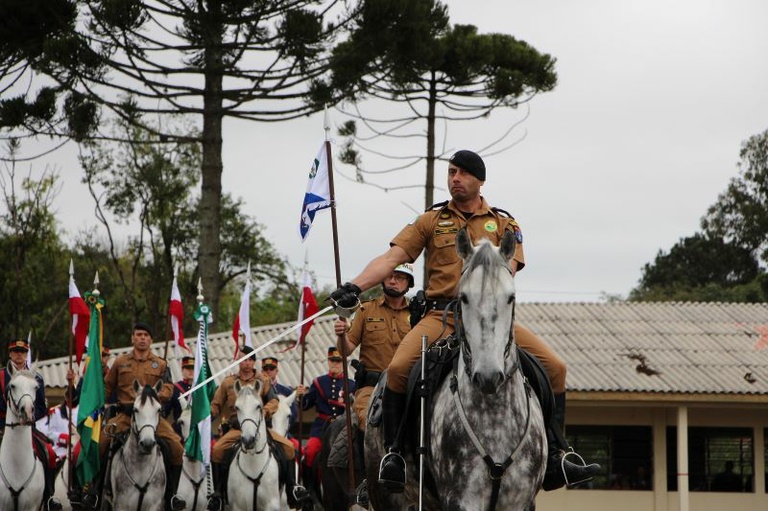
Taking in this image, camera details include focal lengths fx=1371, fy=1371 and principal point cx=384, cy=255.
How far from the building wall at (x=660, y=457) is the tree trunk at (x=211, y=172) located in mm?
8564

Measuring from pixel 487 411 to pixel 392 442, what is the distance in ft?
3.58

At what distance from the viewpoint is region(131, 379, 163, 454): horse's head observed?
51.5ft

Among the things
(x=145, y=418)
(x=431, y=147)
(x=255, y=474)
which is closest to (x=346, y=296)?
(x=145, y=418)

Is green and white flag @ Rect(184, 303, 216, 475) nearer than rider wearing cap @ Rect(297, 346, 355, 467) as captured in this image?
Yes

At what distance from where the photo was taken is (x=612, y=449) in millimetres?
30141

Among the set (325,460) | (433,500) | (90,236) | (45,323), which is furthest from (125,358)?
(90,236)

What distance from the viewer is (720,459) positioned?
101ft

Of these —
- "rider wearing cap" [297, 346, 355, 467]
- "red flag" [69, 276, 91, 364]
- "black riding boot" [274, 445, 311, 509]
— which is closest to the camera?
"black riding boot" [274, 445, 311, 509]

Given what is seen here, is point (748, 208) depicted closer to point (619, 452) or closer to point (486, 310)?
point (619, 452)

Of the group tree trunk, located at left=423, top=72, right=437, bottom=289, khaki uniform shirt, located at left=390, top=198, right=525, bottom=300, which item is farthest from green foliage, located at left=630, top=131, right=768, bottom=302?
khaki uniform shirt, located at left=390, top=198, right=525, bottom=300

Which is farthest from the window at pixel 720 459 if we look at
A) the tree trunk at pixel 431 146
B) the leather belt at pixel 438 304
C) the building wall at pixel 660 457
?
the leather belt at pixel 438 304

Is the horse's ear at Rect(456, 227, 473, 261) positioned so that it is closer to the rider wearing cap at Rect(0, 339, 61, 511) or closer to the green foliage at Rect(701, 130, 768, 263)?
the rider wearing cap at Rect(0, 339, 61, 511)

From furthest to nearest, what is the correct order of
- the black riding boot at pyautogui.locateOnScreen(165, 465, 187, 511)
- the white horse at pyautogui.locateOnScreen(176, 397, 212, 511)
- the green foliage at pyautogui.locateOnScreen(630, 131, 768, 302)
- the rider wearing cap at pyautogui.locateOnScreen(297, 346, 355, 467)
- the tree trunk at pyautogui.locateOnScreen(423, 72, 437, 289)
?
the green foliage at pyautogui.locateOnScreen(630, 131, 768, 302) < the tree trunk at pyautogui.locateOnScreen(423, 72, 437, 289) < the white horse at pyautogui.locateOnScreen(176, 397, 212, 511) < the rider wearing cap at pyautogui.locateOnScreen(297, 346, 355, 467) < the black riding boot at pyautogui.locateOnScreen(165, 465, 187, 511)

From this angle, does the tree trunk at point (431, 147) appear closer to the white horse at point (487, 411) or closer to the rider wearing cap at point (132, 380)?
the rider wearing cap at point (132, 380)
